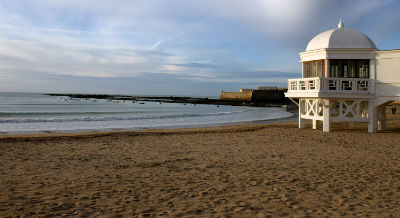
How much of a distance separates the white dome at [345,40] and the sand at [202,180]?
16.8ft

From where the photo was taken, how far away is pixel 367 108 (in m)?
16.2

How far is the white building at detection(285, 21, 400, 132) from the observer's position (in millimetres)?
14820

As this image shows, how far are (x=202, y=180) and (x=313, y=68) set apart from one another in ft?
37.7

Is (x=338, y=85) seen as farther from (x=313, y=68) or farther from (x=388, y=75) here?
(x=388, y=75)

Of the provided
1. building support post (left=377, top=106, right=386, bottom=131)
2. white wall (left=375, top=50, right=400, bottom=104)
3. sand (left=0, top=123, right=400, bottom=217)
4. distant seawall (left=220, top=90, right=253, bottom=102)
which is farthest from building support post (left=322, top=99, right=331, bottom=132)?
distant seawall (left=220, top=90, right=253, bottom=102)

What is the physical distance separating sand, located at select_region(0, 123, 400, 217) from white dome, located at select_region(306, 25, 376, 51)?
5123mm

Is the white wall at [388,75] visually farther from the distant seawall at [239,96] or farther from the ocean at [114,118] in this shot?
the distant seawall at [239,96]

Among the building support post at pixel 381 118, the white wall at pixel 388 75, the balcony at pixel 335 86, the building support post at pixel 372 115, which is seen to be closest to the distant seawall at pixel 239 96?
the building support post at pixel 381 118

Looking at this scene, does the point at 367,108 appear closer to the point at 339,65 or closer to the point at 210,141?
the point at 339,65

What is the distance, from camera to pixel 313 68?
16.5 m

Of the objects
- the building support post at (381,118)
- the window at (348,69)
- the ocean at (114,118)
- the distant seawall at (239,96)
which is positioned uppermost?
the window at (348,69)

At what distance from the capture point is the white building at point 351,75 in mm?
14820

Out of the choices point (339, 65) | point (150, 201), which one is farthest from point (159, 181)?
point (339, 65)

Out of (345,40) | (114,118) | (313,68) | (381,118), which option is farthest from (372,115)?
(114,118)
